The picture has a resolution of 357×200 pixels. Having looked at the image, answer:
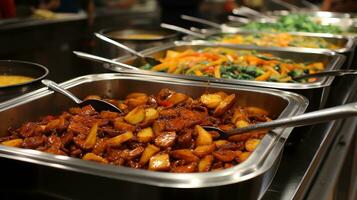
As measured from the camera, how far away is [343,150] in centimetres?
192

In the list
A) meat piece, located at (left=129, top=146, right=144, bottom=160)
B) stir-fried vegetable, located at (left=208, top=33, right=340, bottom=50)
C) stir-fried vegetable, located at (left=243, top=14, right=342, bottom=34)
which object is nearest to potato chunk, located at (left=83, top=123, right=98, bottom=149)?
meat piece, located at (left=129, top=146, right=144, bottom=160)

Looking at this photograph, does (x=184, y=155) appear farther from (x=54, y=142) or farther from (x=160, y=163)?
(x=54, y=142)

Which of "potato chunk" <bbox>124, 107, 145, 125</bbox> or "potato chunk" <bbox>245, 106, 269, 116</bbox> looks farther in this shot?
"potato chunk" <bbox>245, 106, 269, 116</bbox>

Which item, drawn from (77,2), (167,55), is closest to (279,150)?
(167,55)

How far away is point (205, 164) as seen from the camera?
1.14 metres

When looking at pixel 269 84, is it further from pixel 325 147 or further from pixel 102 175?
pixel 102 175

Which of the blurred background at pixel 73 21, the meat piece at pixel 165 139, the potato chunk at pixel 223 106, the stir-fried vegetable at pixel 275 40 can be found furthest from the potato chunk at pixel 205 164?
the stir-fried vegetable at pixel 275 40

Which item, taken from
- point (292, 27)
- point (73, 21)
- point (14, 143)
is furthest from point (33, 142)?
point (73, 21)

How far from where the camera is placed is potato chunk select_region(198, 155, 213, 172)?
1.13 metres

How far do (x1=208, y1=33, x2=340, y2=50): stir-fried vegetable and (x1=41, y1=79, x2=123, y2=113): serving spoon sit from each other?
154 centimetres

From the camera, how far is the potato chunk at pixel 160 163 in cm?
110

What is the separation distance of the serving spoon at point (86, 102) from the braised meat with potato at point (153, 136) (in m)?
0.03

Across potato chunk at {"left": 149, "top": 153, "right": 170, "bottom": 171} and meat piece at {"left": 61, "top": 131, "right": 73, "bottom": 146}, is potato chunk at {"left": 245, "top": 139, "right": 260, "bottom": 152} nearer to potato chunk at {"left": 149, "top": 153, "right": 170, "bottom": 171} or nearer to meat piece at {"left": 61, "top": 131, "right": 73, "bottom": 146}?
potato chunk at {"left": 149, "top": 153, "right": 170, "bottom": 171}

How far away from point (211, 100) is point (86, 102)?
0.47m
